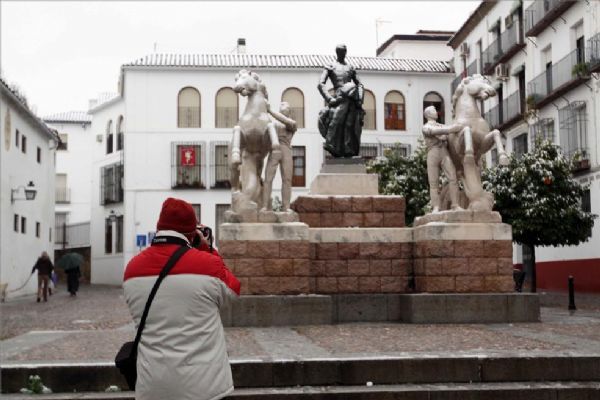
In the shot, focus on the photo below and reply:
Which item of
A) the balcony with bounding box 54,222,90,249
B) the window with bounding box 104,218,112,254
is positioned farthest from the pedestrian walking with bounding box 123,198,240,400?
the balcony with bounding box 54,222,90,249

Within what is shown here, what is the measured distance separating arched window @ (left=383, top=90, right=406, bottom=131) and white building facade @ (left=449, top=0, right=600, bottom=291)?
5055mm

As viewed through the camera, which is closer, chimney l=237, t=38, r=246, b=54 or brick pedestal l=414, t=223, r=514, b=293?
brick pedestal l=414, t=223, r=514, b=293

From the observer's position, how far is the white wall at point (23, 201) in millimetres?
27234

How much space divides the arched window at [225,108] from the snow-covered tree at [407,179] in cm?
1233

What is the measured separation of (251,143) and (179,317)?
829 cm

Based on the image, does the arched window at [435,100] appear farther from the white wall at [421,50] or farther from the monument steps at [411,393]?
the monument steps at [411,393]

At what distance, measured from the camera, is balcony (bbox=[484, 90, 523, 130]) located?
33156 mm

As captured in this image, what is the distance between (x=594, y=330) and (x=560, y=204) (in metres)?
12.3

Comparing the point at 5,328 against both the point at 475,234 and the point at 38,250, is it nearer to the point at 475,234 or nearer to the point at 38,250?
the point at 475,234

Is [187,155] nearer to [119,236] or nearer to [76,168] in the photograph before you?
[119,236]

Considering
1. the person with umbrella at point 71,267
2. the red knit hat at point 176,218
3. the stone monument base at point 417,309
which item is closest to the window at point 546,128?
the person with umbrella at point 71,267

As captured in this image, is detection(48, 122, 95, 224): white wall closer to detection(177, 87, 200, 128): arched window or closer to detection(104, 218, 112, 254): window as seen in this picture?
detection(104, 218, 112, 254): window

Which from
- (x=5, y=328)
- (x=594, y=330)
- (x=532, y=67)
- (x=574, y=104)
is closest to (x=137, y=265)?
(x=594, y=330)

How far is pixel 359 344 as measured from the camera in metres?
9.15
